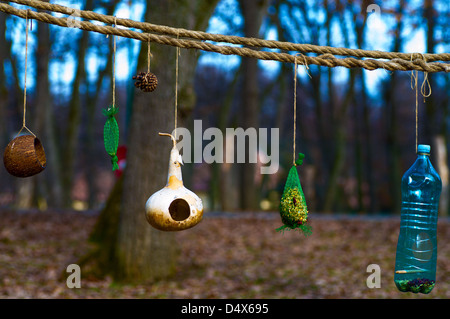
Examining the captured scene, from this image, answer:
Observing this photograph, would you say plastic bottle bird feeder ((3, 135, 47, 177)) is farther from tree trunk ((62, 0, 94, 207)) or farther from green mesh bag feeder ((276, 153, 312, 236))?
tree trunk ((62, 0, 94, 207))

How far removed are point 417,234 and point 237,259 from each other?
568cm

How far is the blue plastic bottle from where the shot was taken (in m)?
3.09

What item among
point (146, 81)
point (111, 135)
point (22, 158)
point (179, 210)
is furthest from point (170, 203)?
point (22, 158)

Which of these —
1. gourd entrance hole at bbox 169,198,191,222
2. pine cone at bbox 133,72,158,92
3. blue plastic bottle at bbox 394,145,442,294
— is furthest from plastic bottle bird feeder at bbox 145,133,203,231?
blue plastic bottle at bbox 394,145,442,294

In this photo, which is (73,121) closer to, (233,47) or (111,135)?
(111,135)

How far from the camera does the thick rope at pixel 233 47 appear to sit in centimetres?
272

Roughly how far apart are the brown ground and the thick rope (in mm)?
4283

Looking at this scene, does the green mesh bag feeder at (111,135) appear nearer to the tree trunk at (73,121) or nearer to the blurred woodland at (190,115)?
the blurred woodland at (190,115)

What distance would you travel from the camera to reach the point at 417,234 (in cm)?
320

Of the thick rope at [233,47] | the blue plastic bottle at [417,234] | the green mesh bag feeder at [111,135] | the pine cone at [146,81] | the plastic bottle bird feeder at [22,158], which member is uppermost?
the thick rope at [233,47]

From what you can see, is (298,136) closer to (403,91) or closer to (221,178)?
(221,178)

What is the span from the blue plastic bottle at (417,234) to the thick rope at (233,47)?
64cm

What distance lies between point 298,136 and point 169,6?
16.4 metres

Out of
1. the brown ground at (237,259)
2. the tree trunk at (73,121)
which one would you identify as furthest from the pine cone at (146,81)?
the tree trunk at (73,121)
